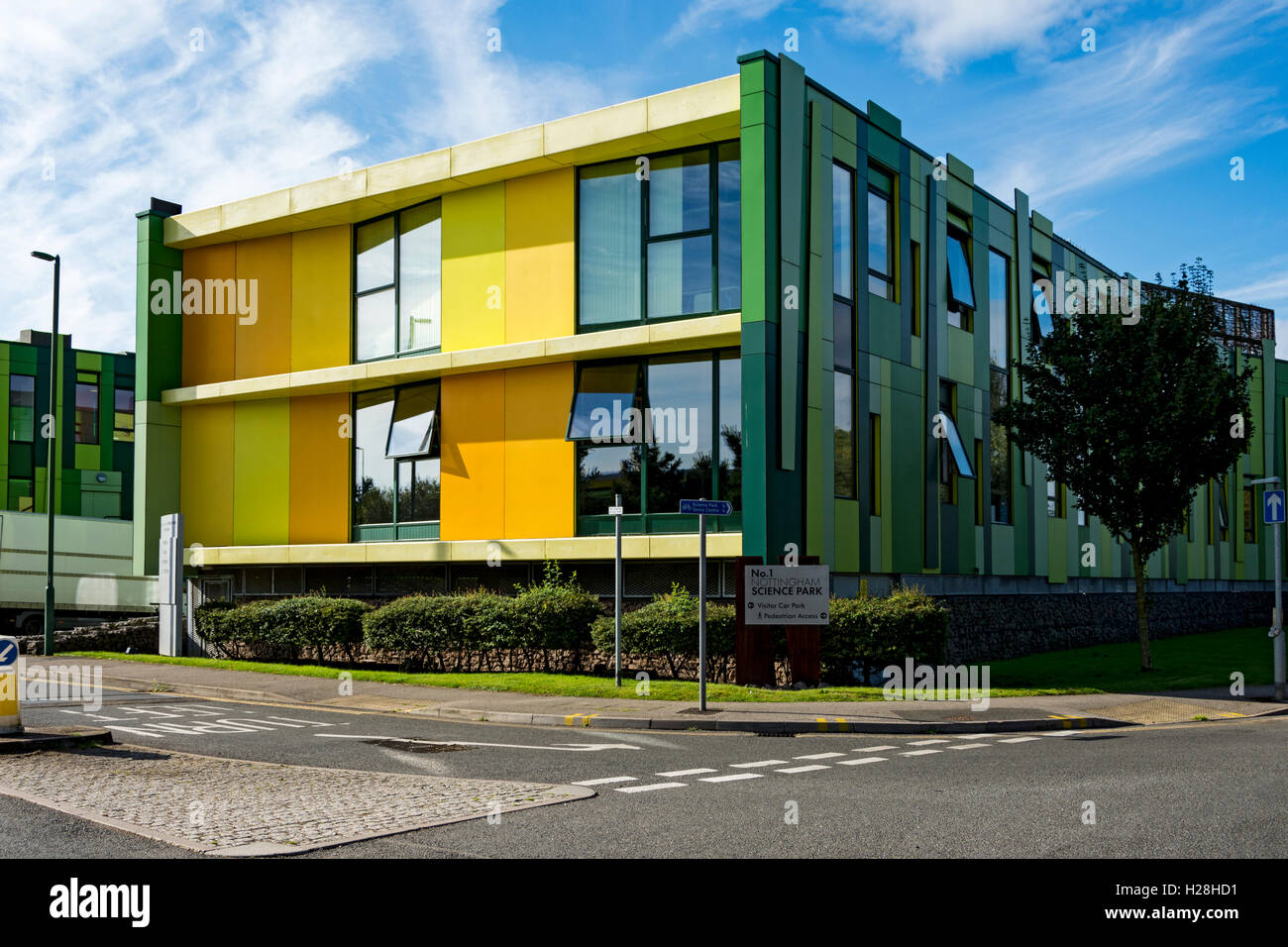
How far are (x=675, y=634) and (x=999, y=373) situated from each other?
1375cm

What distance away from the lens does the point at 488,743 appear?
1346 centimetres

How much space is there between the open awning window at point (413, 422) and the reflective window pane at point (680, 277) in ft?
19.4

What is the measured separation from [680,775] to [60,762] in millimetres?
6117

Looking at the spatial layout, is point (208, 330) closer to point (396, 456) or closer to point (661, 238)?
point (396, 456)

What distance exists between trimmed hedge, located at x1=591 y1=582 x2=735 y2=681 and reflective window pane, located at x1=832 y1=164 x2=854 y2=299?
7088 millimetres

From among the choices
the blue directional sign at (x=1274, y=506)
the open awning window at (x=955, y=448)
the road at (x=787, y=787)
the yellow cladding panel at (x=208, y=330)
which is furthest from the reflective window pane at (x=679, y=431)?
the yellow cladding panel at (x=208, y=330)

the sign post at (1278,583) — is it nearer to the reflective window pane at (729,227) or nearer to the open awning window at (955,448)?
the open awning window at (955,448)

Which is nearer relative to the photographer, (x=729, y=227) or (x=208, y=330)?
(x=729, y=227)

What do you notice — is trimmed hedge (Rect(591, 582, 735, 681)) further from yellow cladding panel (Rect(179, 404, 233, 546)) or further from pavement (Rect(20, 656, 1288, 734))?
yellow cladding panel (Rect(179, 404, 233, 546))

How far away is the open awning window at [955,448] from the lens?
25703 mm

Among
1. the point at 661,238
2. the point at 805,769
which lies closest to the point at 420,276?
the point at 661,238

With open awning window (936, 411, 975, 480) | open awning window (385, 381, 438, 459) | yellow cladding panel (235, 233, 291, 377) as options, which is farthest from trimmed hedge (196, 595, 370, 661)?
open awning window (936, 411, 975, 480)

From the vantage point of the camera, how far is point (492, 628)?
21.8 meters

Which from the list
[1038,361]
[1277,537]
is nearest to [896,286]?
[1038,361]
